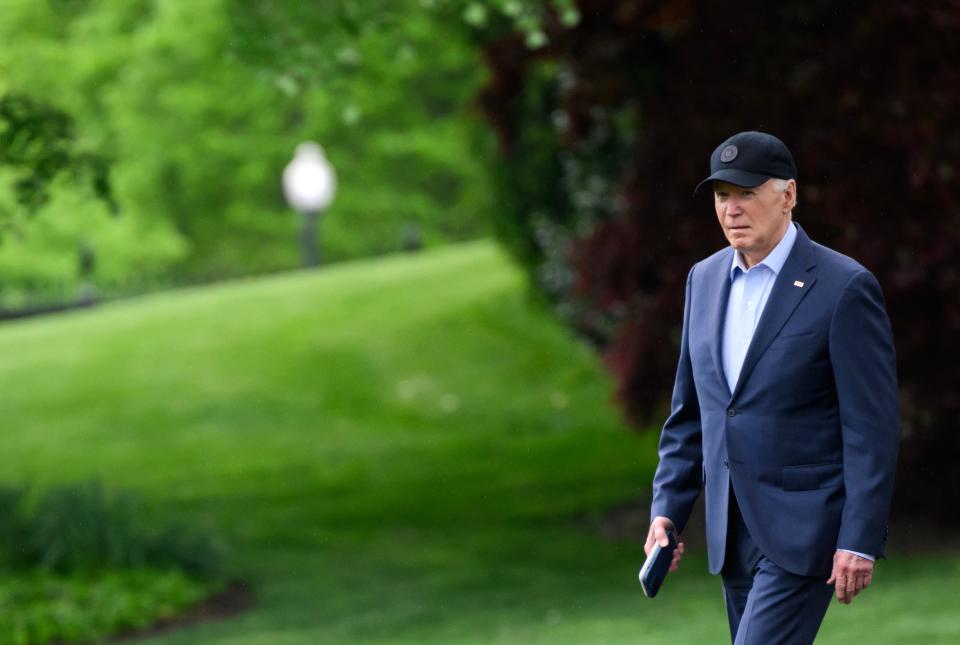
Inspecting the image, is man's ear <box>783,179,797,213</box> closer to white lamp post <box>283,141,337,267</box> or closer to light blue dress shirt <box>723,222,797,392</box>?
light blue dress shirt <box>723,222,797,392</box>

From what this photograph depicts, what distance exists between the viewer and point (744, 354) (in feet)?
13.4

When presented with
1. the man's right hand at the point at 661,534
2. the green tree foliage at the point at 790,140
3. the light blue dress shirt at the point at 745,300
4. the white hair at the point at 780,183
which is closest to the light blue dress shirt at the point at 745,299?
the light blue dress shirt at the point at 745,300

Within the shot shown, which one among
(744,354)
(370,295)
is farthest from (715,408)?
(370,295)

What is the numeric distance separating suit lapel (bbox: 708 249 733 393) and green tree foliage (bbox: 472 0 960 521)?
5620 millimetres

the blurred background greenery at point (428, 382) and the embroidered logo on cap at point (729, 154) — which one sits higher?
the embroidered logo on cap at point (729, 154)

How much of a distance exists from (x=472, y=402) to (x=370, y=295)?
5.46m

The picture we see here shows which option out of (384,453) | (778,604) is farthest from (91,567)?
(778,604)

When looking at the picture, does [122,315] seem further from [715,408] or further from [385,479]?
[715,408]

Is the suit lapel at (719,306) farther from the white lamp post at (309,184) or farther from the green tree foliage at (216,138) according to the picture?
the white lamp post at (309,184)

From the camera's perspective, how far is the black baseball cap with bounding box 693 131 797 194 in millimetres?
3918

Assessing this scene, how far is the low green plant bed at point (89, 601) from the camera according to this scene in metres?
10.0

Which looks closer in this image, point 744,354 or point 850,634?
point 744,354

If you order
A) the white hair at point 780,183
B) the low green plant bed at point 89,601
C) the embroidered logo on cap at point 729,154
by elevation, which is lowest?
the low green plant bed at point 89,601

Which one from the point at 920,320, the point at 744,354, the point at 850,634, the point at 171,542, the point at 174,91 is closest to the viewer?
the point at 744,354
